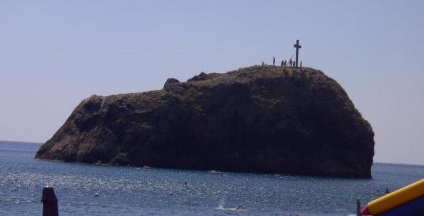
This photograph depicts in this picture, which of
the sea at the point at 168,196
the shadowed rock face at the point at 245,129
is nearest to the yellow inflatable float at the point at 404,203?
the sea at the point at 168,196

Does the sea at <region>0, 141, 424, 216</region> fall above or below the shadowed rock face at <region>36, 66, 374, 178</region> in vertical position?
below

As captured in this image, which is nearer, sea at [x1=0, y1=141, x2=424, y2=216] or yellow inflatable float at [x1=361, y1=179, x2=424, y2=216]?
yellow inflatable float at [x1=361, y1=179, x2=424, y2=216]

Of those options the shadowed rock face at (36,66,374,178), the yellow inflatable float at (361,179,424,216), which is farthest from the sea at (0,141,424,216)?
the yellow inflatable float at (361,179,424,216)

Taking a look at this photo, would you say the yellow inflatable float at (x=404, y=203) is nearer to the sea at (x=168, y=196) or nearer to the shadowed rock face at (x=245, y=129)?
the sea at (x=168, y=196)

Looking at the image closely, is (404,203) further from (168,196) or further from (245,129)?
(245,129)

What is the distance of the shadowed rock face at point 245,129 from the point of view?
151500mm

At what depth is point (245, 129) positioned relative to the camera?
15288cm

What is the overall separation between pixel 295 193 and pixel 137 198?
24318 mm

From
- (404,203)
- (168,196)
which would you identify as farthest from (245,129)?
(404,203)

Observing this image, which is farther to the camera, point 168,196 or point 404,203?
point 168,196

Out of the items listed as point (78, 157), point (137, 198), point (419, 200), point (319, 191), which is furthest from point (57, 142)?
point (419, 200)

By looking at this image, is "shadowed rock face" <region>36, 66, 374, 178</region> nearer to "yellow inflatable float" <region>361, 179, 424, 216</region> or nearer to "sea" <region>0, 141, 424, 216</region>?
"sea" <region>0, 141, 424, 216</region>

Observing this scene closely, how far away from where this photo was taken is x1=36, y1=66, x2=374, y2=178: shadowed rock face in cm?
15150

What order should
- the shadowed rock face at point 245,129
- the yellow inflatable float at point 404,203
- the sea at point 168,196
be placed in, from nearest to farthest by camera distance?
1. the yellow inflatable float at point 404,203
2. the sea at point 168,196
3. the shadowed rock face at point 245,129
